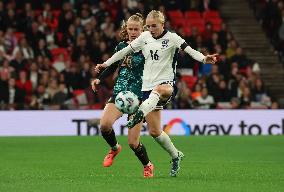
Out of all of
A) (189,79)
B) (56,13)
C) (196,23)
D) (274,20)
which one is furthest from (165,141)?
(274,20)

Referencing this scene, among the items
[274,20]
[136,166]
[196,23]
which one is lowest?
[136,166]

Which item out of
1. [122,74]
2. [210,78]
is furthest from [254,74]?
[122,74]

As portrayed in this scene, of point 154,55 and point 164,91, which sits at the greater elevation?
point 154,55

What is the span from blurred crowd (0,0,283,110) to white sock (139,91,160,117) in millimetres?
12225

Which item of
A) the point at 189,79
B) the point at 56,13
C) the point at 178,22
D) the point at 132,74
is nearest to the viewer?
the point at 132,74

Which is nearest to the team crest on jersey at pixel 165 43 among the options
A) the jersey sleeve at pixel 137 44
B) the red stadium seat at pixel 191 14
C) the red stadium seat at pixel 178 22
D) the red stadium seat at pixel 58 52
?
the jersey sleeve at pixel 137 44

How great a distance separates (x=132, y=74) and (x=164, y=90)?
1201mm

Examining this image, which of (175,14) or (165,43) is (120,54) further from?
(175,14)

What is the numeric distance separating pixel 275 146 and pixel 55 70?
757 centimetres

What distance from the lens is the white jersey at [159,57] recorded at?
36.3 ft

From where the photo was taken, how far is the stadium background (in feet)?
56.3

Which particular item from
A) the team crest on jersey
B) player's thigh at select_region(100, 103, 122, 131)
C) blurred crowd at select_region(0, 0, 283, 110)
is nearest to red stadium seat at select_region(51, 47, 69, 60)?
blurred crowd at select_region(0, 0, 283, 110)

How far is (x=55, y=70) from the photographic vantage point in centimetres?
2366

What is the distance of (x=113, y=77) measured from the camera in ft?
79.0
